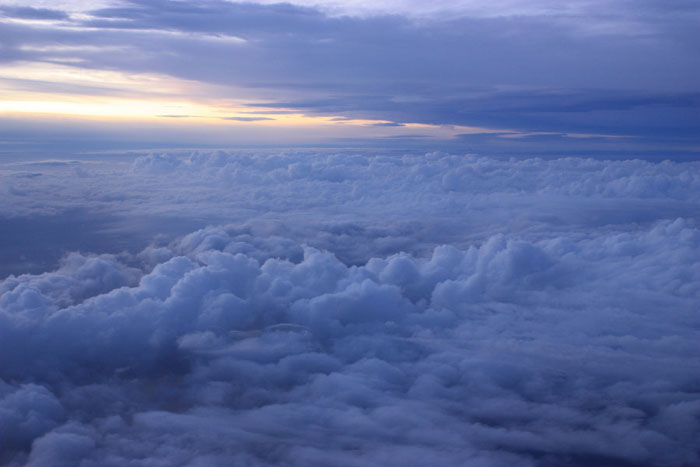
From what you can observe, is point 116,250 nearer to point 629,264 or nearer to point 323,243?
point 323,243

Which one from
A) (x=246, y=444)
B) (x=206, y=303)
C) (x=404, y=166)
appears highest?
(x=404, y=166)

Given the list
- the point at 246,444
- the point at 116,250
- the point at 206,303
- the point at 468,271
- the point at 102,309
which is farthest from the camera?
the point at 116,250

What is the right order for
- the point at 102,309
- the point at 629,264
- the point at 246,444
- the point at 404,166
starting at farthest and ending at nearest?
the point at 404,166
the point at 629,264
the point at 102,309
the point at 246,444

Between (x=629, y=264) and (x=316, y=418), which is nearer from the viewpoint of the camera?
(x=316, y=418)

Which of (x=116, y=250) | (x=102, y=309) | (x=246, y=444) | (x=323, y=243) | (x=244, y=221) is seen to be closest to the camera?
(x=246, y=444)

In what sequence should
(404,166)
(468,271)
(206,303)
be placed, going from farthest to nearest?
(404,166), (468,271), (206,303)

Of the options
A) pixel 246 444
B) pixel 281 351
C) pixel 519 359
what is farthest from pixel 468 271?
pixel 246 444

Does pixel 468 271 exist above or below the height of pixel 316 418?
above

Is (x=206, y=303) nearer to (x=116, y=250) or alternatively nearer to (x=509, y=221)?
(x=116, y=250)

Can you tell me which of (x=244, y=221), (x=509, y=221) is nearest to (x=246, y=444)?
(x=244, y=221)
